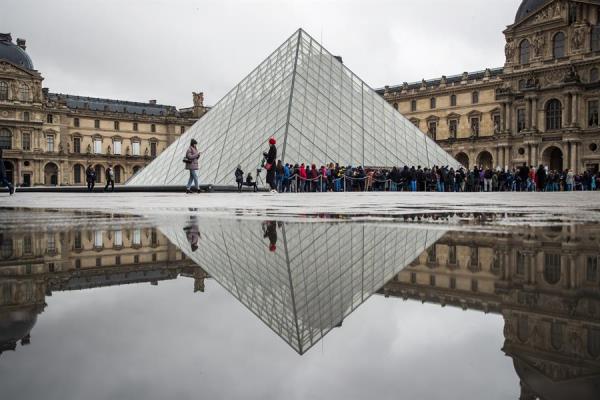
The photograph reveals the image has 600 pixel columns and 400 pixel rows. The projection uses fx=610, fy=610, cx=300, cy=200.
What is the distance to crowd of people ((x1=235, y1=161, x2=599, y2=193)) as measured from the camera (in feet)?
67.9

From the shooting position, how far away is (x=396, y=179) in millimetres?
23469

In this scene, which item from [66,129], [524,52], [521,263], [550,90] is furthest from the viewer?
[66,129]

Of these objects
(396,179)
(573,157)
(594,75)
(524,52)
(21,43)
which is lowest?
(396,179)

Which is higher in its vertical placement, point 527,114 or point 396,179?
point 527,114

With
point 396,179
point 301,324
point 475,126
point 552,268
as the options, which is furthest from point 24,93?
point 301,324

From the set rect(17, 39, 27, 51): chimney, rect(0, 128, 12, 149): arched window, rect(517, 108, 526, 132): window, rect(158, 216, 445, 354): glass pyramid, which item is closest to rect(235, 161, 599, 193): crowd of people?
rect(158, 216, 445, 354): glass pyramid

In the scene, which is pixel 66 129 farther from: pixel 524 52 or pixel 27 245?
pixel 27 245

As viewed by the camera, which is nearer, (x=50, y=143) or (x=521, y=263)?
(x=521, y=263)

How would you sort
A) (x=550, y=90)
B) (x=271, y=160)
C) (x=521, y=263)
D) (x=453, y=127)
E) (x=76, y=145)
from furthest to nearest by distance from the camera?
(x=76, y=145) → (x=453, y=127) → (x=550, y=90) → (x=271, y=160) → (x=521, y=263)

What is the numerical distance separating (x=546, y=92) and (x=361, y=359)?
46.0 meters

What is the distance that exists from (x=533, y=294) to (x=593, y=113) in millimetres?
44788

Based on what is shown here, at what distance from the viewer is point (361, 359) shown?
1078mm

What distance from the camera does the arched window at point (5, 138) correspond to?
55.1m

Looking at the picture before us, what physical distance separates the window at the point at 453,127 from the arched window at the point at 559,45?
11.8 metres
